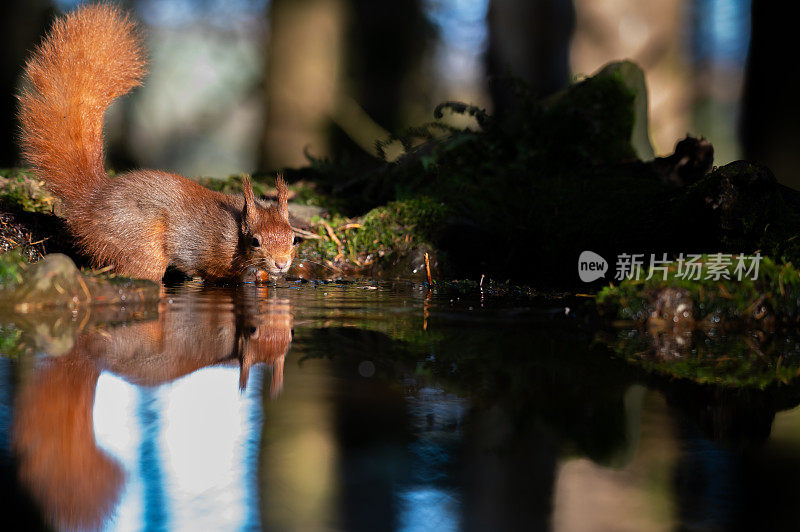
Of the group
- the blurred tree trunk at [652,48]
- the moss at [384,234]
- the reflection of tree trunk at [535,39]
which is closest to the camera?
the moss at [384,234]

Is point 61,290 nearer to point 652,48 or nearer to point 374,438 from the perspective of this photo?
point 374,438

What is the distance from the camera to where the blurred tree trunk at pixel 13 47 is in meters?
12.7

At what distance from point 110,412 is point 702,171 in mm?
6848

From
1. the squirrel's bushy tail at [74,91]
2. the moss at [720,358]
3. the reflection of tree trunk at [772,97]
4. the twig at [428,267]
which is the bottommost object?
the moss at [720,358]

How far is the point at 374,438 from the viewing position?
1.95m

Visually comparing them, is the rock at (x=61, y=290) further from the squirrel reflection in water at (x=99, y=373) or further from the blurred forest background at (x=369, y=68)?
the blurred forest background at (x=369, y=68)

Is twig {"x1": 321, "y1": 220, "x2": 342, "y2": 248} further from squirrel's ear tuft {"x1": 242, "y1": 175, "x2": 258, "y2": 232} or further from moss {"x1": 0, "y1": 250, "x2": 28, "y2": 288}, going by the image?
moss {"x1": 0, "y1": 250, "x2": 28, "y2": 288}

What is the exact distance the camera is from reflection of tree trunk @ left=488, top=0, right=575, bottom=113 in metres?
11.6

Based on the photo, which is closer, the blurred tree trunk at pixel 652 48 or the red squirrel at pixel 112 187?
the red squirrel at pixel 112 187

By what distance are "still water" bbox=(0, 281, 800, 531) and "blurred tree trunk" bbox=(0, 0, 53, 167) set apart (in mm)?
11139

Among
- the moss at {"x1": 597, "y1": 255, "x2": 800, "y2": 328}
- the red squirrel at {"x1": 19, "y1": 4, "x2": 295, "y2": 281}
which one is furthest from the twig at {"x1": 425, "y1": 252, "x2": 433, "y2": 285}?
the moss at {"x1": 597, "y1": 255, "x2": 800, "y2": 328}

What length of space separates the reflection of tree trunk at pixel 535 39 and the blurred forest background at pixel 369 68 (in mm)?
18

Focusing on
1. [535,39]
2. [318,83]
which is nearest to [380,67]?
[318,83]

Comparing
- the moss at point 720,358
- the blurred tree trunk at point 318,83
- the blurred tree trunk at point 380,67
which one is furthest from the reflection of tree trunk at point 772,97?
the moss at point 720,358
